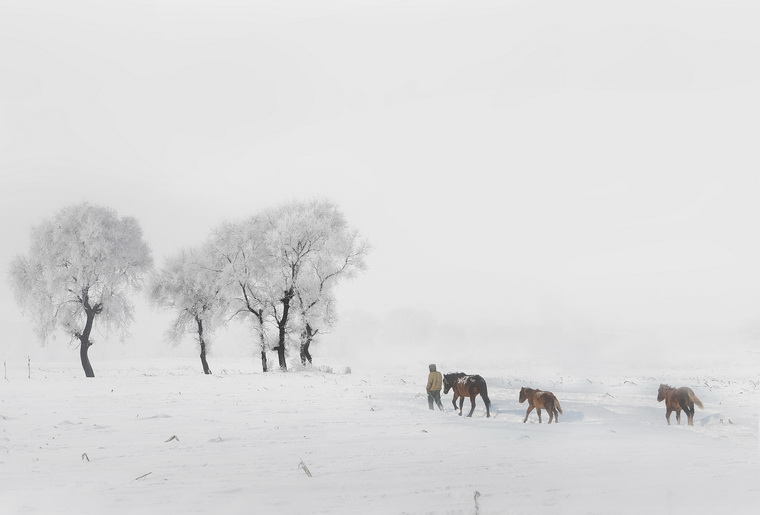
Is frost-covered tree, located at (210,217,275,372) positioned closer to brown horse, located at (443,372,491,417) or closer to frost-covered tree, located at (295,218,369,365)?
frost-covered tree, located at (295,218,369,365)

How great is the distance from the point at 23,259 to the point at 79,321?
565cm

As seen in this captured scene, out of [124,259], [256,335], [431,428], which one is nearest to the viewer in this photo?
[431,428]

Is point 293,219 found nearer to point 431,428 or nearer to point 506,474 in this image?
point 431,428

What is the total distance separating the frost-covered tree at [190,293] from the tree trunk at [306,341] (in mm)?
7117

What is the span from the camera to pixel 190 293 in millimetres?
40438

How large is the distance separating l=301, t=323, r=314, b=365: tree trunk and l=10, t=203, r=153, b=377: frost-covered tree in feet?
38.9

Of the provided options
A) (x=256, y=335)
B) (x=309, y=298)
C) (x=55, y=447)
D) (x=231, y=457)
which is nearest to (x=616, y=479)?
(x=231, y=457)

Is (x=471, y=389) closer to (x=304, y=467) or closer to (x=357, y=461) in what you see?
(x=357, y=461)

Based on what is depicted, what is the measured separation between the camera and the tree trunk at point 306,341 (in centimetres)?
3575

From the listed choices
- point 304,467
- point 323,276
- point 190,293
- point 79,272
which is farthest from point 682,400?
point 190,293

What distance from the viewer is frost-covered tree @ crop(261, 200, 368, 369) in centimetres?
3509

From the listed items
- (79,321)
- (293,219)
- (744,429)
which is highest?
(293,219)

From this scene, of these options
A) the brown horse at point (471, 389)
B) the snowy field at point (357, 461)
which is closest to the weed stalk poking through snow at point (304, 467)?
the snowy field at point (357, 461)

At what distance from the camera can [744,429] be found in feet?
41.8
